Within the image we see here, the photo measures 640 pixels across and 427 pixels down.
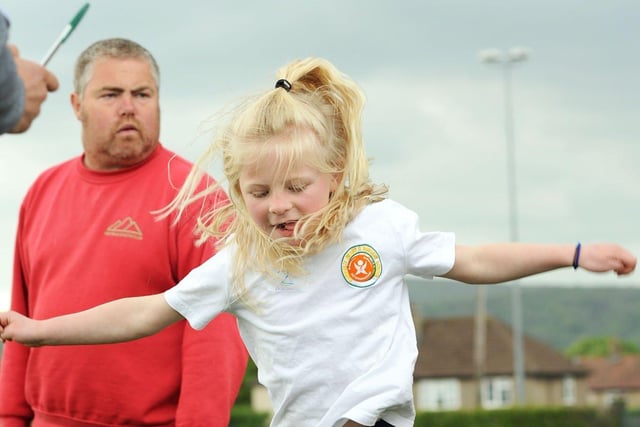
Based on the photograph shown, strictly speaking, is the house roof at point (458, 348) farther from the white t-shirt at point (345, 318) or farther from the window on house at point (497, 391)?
the white t-shirt at point (345, 318)

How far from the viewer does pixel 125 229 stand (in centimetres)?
641

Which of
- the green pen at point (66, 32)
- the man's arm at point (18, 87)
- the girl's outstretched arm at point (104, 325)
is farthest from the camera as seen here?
the green pen at point (66, 32)

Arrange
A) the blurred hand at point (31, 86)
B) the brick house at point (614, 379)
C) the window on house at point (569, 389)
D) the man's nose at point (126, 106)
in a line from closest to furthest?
the blurred hand at point (31, 86) → the man's nose at point (126, 106) → the window on house at point (569, 389) → the brick house at point (614, 379)

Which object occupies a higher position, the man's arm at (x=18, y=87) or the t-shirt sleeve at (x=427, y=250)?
the man's arm at (x=18, y=87)

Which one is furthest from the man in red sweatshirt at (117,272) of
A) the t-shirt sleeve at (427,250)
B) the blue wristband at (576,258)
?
the blue wristband at (576,258)

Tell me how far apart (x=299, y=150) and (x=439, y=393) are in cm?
8354

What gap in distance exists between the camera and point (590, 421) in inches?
1880

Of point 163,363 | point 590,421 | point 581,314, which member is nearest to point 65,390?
point 163,363

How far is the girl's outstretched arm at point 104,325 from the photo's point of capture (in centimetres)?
532

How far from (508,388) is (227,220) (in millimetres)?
87609

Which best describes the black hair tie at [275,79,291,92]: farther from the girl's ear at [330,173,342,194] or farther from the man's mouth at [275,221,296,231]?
the man's mouth at [275,221,296,231]

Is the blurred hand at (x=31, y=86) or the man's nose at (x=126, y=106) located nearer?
the blurred hand at (x=31, y=86)

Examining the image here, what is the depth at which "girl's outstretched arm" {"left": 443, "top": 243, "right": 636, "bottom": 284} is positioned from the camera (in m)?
5.00

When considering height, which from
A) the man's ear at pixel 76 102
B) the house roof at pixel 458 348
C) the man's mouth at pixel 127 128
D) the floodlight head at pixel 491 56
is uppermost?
the floodlight head at pixel 491 56
